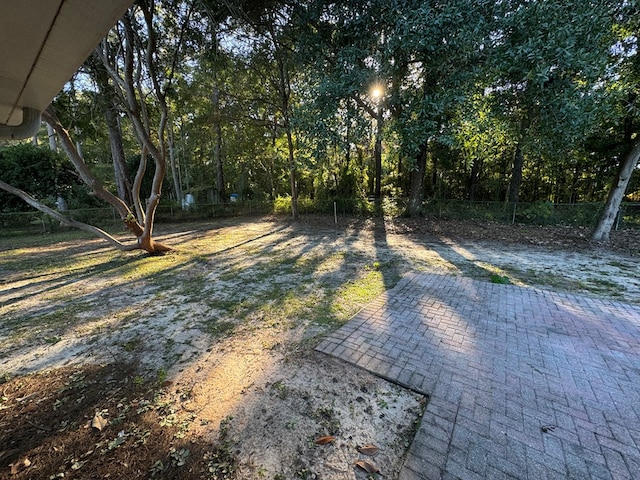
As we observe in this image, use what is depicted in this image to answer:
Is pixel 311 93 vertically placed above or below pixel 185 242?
above

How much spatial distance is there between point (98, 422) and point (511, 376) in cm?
314

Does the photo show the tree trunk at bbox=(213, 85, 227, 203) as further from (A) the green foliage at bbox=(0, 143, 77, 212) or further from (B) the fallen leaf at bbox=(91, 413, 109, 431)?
(B) the fallen leaf at bbox=(91, 413, 109, 431)

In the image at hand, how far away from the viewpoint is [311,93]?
6016mm

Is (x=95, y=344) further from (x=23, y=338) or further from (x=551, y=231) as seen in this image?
(x=551, y=231)

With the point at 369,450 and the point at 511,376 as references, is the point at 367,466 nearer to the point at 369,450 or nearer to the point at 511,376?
the point at 369,450

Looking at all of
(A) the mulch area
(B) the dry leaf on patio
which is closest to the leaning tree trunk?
(A) the mulch area

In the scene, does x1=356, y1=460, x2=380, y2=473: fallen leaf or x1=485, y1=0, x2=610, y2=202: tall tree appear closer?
x1=356, y1=460, x2=380, y2=473: fallen leaf

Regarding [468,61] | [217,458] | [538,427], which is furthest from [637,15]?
[217,458]

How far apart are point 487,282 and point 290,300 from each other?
11.0 ft

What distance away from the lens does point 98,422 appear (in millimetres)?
1770

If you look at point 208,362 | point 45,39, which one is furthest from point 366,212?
point 45,39

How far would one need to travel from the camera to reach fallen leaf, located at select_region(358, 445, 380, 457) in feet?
5.10

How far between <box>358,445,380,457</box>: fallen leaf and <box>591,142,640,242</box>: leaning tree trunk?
9.18m

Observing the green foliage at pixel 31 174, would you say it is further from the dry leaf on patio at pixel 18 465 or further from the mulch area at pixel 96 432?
the dry leaf on patio at pixel 18 465
